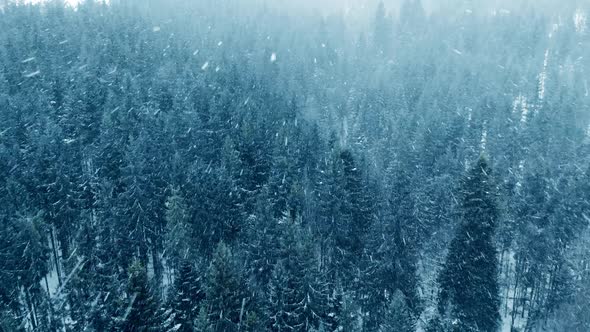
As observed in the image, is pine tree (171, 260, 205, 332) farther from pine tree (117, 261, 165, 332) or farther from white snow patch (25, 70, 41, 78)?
white snow patch (25, 70, 41, 78)

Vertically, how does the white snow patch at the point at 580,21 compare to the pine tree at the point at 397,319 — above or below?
above

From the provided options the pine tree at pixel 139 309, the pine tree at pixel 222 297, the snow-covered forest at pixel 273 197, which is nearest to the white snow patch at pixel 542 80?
the snow-covered forest at pixel 273 197

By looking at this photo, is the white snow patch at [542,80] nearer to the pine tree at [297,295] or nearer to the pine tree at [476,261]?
the pine tree at [476,261]

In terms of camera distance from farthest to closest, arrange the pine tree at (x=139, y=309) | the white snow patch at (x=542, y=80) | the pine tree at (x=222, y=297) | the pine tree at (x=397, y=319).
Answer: the white snow patch at (x=542, y=80)
the pine tree at (x=397, y=319)
the pine tree at (x=222, y=297)
the pine tree at (x=139, y=309)

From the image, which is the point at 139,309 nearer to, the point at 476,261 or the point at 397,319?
the point at 397,319

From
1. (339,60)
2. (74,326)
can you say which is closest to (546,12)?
(339,60)

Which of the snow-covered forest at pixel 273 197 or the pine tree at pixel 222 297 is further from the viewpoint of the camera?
the snow-covered forest at pixel 273 197
